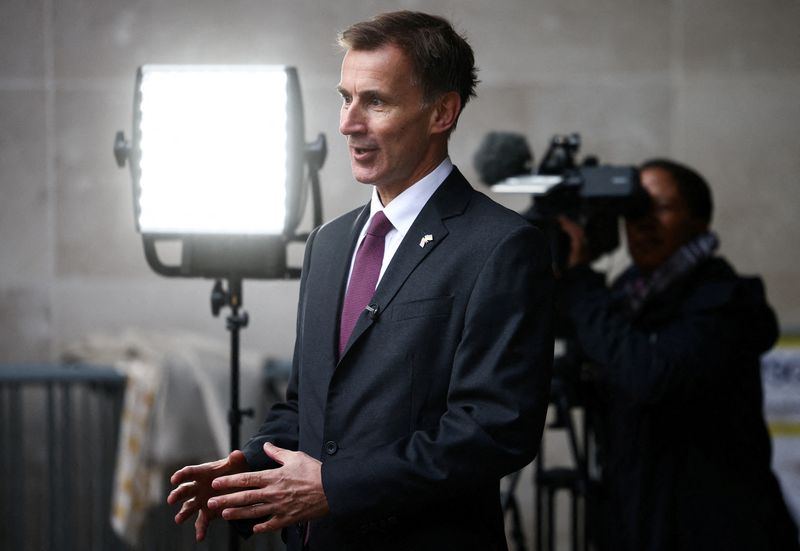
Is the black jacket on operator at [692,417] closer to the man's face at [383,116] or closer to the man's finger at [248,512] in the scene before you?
the man's face at [383,116]

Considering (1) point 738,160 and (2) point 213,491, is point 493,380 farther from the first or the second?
(1) point 738,160

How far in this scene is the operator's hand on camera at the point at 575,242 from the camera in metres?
2.56

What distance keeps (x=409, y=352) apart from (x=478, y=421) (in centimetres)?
15

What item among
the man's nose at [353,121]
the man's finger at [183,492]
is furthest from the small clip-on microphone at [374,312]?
the man's finger at [183,492]

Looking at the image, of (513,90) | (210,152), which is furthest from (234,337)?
(513,90)

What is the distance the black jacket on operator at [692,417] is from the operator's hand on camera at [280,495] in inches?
49.7

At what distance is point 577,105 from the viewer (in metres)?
4.08

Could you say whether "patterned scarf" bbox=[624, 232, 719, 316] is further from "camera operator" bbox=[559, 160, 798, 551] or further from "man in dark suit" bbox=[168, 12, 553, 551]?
"man in dark suit" bbox=[168, 12, 553, 551]

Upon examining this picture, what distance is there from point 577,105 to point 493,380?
2923 millimetres

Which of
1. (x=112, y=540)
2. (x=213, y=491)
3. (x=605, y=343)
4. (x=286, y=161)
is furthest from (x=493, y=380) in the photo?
(x=112, y=540)

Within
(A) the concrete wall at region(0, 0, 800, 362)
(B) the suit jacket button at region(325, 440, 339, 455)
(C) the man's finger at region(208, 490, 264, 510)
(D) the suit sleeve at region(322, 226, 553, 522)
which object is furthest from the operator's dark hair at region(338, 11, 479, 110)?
(A) the concrete wall at region(0, 0, 800, 362)

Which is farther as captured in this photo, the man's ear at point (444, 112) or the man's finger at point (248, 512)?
the man's ear at point (444, 112)

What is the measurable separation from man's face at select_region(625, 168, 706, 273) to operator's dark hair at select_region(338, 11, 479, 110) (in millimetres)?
1258

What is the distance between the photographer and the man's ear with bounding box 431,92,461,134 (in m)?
1.51
